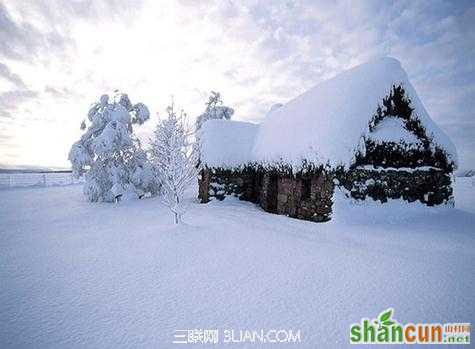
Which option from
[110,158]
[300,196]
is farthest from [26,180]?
[300,196]

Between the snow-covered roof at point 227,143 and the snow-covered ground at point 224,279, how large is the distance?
6.90 metres

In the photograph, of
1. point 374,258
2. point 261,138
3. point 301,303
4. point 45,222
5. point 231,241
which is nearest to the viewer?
point 301,303

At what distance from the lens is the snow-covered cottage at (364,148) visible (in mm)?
8812

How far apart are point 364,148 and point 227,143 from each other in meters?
8.46

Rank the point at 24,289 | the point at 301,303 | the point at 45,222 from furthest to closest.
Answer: the point at 45,222
the point at 24,289
the point at 301,303

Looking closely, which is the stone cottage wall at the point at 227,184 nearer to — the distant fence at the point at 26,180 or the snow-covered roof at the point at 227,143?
the snow-covered roof at the point at 227,143

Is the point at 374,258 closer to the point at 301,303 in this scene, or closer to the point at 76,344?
the point at 301,303

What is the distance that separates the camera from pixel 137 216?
33.8 ft

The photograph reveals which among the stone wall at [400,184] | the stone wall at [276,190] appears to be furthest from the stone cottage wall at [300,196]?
the stone wall at [400,184]

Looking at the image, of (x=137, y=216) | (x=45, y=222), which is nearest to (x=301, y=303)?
(x=137, y=216)

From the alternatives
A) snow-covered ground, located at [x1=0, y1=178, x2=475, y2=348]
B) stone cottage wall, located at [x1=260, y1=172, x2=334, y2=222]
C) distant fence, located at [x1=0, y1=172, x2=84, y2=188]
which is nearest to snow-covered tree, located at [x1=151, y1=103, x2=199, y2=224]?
snow-covered ground, located at [x1=0, y1=178, x2=475, y2=348]

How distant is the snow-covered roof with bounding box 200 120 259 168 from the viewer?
14648mm

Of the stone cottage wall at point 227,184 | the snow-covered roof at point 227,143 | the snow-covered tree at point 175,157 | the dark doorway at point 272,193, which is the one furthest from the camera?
the snow-covered roof at point 227,143

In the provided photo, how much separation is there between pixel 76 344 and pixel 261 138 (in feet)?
43.7
